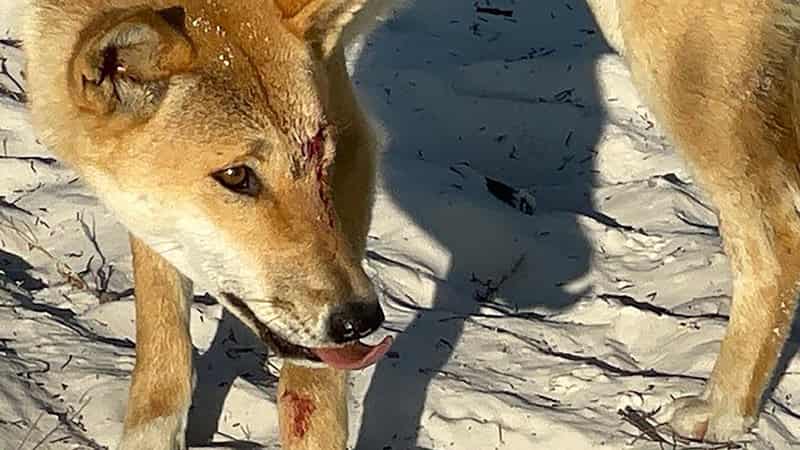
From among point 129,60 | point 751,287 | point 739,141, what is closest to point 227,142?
point 129,60

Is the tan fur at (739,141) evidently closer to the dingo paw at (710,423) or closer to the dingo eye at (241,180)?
the dingo paw at (710,423)

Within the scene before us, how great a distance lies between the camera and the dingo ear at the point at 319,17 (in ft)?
12.1

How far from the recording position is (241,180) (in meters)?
3.51

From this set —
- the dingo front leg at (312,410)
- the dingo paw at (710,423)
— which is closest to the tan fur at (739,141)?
the dingo paw at (710,423)

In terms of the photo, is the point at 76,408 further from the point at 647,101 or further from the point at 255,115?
the point at 647,101

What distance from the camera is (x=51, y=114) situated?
385 cm

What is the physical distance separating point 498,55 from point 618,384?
3.09 meters

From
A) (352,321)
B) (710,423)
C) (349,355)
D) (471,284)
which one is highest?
(352,321)

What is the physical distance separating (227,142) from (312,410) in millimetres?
890

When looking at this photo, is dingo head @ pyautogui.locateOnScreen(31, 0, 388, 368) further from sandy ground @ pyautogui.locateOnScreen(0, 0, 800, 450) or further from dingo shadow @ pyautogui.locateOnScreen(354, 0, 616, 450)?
dingo shadow @ pyautogui.locateOnScreen(354, 0, 616, 450)

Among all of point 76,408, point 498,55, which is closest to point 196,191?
point 76,408

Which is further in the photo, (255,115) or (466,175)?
(466,175)

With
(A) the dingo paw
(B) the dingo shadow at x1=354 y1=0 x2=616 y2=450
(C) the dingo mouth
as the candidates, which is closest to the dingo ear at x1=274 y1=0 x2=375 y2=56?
(C) the dingo mouth

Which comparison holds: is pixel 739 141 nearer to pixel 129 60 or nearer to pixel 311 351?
pixel 311 351
